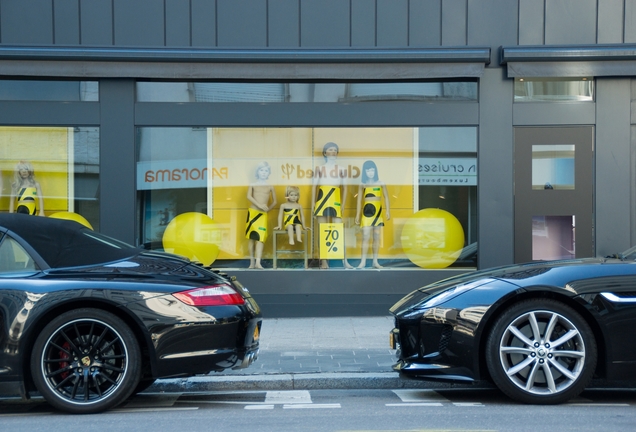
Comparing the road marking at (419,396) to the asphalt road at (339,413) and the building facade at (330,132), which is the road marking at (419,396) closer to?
the asphalt road at (339,413)

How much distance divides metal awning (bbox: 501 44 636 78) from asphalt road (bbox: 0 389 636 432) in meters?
5.45

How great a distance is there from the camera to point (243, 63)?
34.0ft

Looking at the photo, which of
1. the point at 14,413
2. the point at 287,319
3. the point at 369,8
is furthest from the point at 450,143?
the point at 14,413

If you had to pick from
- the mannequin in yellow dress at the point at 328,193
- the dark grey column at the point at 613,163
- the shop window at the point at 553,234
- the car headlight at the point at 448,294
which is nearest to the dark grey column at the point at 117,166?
the mannequin in yellow dress at the point at 328,193

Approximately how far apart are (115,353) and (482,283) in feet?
8.55

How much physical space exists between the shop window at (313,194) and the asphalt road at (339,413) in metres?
4.79

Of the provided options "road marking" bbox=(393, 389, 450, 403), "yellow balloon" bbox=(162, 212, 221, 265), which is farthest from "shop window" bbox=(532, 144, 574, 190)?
"road marking" bbox=(393, 389, 450, 403)

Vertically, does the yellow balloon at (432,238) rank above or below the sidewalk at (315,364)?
above

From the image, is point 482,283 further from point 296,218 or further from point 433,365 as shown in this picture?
point 296,218

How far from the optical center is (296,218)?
1112 centimetres

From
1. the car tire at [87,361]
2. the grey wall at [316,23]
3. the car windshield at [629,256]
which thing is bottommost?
the car tire at [87,361]

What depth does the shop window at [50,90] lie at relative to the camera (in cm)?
1059

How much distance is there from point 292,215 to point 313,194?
1.41 feet

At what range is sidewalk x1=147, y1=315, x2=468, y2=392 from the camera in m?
6.43
